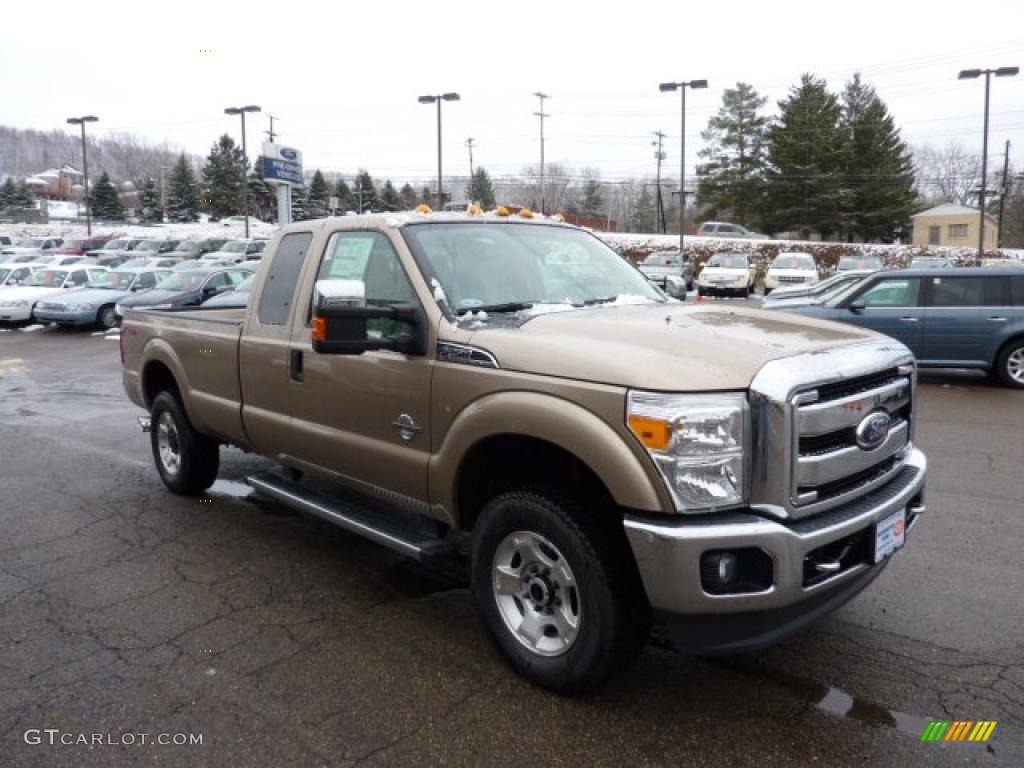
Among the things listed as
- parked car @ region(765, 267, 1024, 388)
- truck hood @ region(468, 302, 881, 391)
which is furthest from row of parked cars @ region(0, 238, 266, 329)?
truck hood @ region(468, 302, 881, 391)

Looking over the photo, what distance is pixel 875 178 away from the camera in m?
55.7

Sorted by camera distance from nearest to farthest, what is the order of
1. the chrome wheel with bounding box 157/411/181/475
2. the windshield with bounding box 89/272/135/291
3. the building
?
the chrome wheel with bounding box 157/411/181/475, the windshield with bounding box 89/272/135/291, the building

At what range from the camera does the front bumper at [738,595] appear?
9.25 feet

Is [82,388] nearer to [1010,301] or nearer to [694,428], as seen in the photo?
[694,428]

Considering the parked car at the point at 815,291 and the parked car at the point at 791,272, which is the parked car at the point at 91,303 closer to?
the parked car at the point at 815,291

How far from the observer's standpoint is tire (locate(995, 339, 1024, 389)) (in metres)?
11.3

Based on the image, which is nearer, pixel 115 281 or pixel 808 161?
pixel 115 281

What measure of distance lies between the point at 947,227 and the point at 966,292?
61.6m

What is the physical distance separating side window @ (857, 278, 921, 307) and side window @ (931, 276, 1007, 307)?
243 mm

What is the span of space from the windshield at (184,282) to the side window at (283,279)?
1614 cm

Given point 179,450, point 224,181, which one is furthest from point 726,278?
point 224,181

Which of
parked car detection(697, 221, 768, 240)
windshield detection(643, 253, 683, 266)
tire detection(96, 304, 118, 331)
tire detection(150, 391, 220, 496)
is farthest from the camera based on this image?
parked car detection(697, 221, 768, 240)

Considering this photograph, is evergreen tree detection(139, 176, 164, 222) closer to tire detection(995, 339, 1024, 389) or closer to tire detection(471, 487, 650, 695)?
tire detection(995, 339, 1024, 389)

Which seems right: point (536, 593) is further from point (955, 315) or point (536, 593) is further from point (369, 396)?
point (955, 315)
